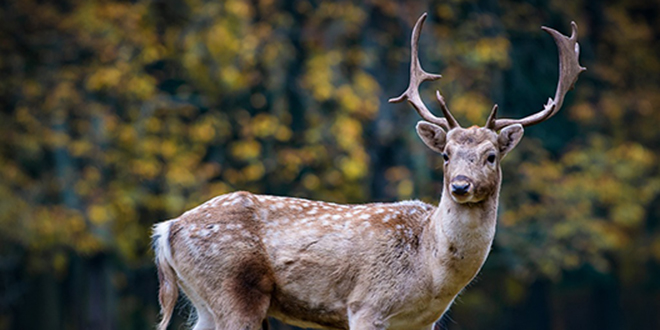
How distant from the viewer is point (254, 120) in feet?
48.0

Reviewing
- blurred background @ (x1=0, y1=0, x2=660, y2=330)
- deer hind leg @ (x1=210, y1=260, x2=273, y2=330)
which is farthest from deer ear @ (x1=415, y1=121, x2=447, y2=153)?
blurred background @ (x1=0, y1=0, x2=660, y2=330)

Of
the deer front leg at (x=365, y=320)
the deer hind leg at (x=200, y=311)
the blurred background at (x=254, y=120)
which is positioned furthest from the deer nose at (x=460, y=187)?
the blurred background at (x=254, y=120)

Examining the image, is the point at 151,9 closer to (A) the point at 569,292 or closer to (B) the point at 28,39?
(B) the point at 28,39

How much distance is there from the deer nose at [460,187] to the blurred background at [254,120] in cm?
848

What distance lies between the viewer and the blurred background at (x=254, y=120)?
14.3 metres

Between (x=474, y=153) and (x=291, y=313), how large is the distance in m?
1.64

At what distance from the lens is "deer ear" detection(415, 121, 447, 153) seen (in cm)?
620

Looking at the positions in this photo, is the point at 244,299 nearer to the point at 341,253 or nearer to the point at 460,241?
the point at 341,253

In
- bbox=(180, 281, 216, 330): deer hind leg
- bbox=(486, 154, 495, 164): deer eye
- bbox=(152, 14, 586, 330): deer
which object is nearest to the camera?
bbox=(486, 154, 495, 164): deer eye

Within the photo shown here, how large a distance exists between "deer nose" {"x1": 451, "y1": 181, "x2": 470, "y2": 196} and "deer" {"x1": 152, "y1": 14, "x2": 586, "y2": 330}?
0.21 metres

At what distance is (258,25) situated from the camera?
15289 mm

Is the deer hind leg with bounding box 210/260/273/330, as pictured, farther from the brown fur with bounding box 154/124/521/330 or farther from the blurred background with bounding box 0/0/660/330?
the blurred background with bounding box 0/0/660/330

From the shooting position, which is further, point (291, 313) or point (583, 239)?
point (583, 239)

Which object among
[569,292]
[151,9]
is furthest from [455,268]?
[569,292]
